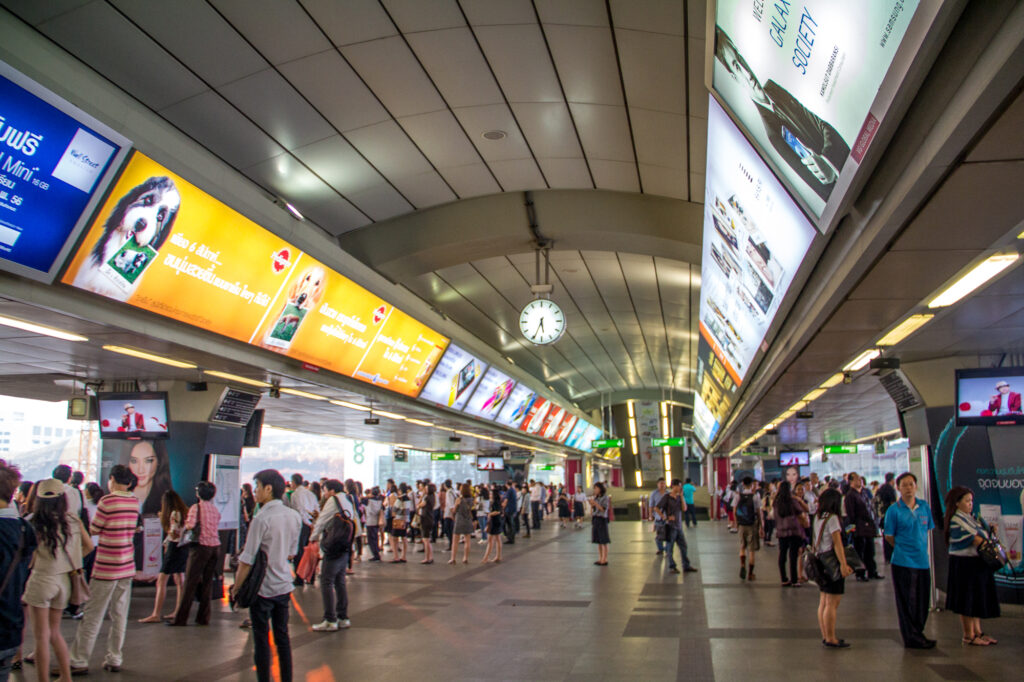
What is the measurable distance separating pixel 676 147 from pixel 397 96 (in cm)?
326

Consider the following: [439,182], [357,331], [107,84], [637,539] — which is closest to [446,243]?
[439,182]

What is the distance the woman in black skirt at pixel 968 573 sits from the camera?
23.7ft

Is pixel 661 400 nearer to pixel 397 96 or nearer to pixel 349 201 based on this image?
pixel 349 201

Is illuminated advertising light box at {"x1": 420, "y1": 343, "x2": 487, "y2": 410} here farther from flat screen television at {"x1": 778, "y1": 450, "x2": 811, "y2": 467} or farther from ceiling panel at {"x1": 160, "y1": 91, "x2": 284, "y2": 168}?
flat screen television at {"x1": 778, "y1": 450, "x2": 811, "y2": 467}

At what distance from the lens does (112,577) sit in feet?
22.0

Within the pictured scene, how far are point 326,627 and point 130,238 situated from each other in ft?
15.3

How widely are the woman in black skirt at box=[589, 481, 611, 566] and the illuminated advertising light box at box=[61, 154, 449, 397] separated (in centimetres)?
578

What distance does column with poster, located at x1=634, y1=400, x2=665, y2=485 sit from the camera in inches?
1609

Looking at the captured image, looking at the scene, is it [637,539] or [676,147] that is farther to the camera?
[637,539]

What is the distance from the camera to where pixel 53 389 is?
1373 centimetres

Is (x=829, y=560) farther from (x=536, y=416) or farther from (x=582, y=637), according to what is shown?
(x=536, y=416)

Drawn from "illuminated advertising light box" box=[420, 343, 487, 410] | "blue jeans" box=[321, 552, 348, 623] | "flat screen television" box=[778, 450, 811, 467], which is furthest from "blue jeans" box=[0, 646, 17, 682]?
"flat screen television" box=[778, 450, 811, 467]

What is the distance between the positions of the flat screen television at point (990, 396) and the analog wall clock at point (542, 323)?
18.1ft

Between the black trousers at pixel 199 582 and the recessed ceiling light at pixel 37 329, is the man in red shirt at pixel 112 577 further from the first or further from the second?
the recessed ceiling light at pixel 37 329
